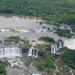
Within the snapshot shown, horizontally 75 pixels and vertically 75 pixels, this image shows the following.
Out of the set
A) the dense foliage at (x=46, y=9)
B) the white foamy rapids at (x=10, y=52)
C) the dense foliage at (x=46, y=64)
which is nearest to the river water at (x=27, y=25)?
the dense foliage at (x=46, y=9)

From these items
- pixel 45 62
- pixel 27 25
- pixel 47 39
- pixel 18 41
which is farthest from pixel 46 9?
pixel 45 62

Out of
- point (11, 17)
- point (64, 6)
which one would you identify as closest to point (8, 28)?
point (11, 17)

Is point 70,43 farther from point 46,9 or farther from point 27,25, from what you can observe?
point 46,9

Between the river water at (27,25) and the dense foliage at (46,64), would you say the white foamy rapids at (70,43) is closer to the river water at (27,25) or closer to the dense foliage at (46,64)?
the river water at (27,25)

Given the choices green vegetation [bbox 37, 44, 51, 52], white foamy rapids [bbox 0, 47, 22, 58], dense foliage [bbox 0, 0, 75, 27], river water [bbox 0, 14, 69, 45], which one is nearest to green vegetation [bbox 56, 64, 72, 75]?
green vegetation [bbox 37, 44, 51, 52]

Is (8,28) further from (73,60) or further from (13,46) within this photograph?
(73,60)

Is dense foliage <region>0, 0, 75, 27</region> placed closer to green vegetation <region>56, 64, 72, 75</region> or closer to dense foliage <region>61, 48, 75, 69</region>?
dense foliage <region>61, 48, 75, 69</region>

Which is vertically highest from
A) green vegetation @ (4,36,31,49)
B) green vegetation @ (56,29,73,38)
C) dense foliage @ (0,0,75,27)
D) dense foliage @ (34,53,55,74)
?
dense foliage @ (0,0,75,27)
